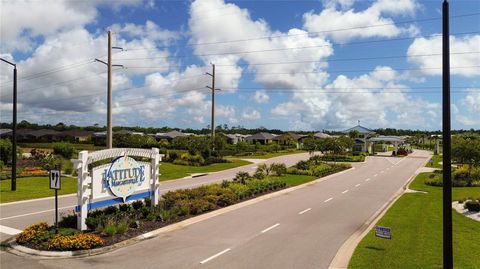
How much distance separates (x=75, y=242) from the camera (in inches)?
500

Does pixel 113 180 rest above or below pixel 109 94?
below

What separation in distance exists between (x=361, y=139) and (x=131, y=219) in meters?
75.5

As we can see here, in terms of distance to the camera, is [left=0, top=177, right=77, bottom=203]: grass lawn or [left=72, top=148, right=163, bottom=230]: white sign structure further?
[left=0, top=177, right=77, bottom=203]: grass lawn

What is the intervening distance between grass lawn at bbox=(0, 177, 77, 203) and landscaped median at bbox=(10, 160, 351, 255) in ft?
27.6

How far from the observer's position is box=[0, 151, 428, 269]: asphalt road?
1172 cm

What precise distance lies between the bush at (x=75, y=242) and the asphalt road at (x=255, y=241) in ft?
2.19

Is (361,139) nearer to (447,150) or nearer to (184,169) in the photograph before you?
(184,169)

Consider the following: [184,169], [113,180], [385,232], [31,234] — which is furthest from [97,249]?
[184,169]

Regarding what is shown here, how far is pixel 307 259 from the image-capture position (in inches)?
480

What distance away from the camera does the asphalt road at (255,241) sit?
11719mm

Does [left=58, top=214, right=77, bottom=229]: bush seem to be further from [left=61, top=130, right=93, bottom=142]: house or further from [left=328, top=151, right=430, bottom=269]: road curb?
[left=61, top=130, right=93, bottom=142]: house

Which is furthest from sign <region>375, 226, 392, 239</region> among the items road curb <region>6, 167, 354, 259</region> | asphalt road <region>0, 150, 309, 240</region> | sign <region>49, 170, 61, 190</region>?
asphalt road <region>0, 150, 309, 240</region>

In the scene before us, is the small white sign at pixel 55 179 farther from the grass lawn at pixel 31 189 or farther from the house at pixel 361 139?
the house at pixel 361 139

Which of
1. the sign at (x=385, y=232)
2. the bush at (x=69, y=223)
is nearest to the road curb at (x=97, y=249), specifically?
the bush at (x=69, y=223)
